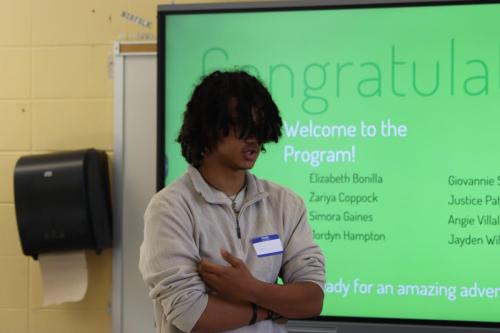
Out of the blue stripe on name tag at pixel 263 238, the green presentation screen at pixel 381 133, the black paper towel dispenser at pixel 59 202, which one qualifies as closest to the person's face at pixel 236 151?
the blue stripe on name tag at pixel 263 238

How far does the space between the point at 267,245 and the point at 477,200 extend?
1368mm

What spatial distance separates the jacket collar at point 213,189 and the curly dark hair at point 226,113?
0.04 metres

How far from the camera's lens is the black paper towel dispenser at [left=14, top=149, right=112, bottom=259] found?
8.34 feet

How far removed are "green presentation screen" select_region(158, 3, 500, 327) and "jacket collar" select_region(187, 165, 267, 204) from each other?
110 centimetres

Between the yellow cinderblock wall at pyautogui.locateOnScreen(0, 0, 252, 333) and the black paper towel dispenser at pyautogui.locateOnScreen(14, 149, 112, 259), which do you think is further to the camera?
the yellow cinderblock wall at pyautogui.locateOnScreen(0, 0, 252, 333)

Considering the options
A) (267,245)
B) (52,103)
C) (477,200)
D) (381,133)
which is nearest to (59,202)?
(52,103)

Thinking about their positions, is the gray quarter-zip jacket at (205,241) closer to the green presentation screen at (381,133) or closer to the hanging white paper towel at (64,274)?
the green presentation screen at (381,133)

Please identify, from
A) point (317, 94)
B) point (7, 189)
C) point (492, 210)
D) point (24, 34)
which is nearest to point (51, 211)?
point (7, 189)

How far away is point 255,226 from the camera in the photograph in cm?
137

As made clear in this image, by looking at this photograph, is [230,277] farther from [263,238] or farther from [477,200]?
[477,200]

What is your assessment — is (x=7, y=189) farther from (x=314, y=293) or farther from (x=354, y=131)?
(x=314, y=293)

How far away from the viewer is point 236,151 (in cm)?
135

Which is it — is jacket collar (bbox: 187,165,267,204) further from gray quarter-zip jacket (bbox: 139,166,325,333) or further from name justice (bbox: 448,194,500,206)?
name justice (bbox: 448,194,500,206)

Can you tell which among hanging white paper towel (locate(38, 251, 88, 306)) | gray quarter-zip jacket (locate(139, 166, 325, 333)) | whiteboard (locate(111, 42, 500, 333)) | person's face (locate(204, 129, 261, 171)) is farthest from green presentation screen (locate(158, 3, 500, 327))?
person's face (locate(204, 129, 261, 171))
